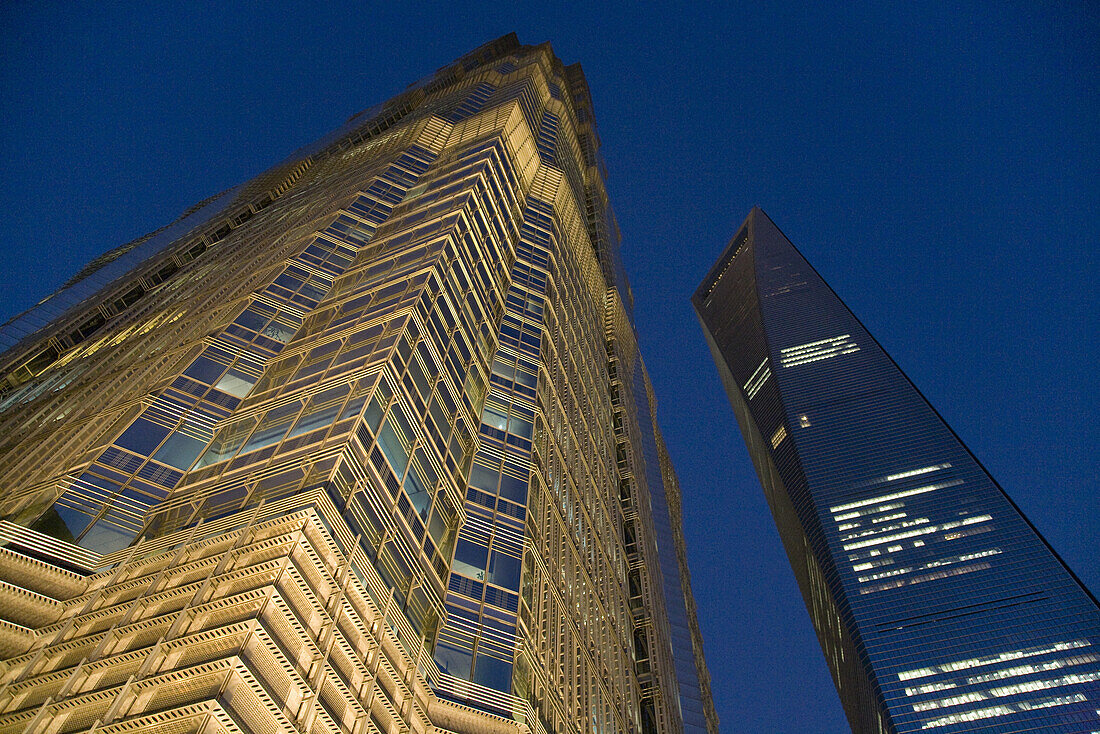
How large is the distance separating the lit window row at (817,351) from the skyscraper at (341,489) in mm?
132429

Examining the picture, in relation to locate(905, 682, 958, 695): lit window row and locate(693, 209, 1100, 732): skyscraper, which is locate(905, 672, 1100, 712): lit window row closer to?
locate(693, 209, 1100, 732): skyscraper

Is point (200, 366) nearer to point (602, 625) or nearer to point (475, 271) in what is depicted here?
point (475, 271)

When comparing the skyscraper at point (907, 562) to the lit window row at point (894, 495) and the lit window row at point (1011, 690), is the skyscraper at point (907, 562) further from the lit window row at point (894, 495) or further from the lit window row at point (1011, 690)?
the lit window row at point (894, 495)

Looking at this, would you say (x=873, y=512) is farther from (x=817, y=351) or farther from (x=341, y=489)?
(x=341, y=489)

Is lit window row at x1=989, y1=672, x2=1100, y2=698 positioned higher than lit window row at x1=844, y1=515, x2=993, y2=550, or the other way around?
lit window row at x1=844, y1=515, x2=993, y2=550

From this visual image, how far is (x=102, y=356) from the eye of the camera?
4366 cm

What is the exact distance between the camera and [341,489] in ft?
87.2

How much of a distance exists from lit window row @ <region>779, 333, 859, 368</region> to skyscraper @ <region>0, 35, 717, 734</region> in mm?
132429

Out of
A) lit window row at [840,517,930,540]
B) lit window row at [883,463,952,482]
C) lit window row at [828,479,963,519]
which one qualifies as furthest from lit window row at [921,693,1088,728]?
lit window row at [883,463,952,482]

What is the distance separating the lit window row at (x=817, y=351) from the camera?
193375 mm

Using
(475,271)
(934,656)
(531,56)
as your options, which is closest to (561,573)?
(475,271)

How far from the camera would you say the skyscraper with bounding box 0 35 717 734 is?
22.0 metres

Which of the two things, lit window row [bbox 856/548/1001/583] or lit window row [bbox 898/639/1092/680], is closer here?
lit window row [bbox 898/639/1092/680]

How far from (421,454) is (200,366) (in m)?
10.5
